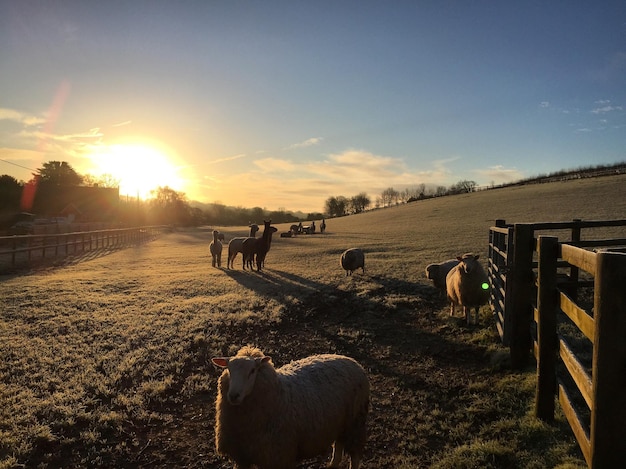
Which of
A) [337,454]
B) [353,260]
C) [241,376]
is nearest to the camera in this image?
[241,376]

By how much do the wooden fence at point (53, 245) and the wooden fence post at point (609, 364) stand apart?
74.7 feet

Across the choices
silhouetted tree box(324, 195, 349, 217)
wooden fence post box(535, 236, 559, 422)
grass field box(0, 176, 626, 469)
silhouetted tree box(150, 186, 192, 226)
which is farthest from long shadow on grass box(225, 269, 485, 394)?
silhouetted tree box(324, 195, 349, 217)

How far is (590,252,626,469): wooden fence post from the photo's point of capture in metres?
2.58

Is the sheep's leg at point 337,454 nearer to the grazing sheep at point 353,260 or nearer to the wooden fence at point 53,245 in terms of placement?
the grazing sheep at point 353,260

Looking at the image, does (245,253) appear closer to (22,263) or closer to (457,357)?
(22,263)

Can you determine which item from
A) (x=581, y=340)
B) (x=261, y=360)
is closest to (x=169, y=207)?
(x=581, y=340)

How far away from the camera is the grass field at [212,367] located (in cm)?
470

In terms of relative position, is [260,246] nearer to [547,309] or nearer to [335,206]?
[547,309]

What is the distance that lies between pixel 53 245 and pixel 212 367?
2162 cm

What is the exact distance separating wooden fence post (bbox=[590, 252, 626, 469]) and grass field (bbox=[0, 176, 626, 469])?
131 cm

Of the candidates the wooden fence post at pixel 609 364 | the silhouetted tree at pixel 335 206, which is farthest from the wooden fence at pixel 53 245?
the silhouetted tree at pixel 335 206

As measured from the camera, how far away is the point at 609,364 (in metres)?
2.64

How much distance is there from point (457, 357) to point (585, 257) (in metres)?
4.93

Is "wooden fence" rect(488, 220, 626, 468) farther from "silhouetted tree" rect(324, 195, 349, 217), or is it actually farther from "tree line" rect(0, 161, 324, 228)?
"silhouetted tree" rect(324, 195, 349, 217)
